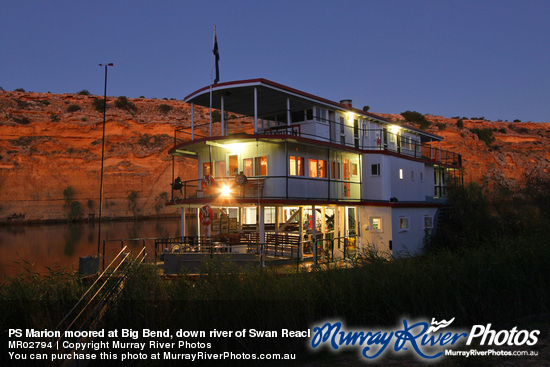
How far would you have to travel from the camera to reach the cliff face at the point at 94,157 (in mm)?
60156

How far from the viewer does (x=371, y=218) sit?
21688mm

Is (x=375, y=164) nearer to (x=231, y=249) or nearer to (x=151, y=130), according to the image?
(x=231, y=249)

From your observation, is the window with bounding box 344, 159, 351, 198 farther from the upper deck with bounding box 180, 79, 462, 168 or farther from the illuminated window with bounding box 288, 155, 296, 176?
the illuminated window with bounding box 288, 155, 296, 176

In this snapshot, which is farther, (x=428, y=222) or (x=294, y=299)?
(x=428, y=222)

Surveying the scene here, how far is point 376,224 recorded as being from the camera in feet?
70.8

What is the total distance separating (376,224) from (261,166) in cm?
688

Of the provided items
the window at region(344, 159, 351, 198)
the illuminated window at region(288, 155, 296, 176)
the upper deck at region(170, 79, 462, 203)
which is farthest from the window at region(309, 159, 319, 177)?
the window at region(344, 159, 351, 198)

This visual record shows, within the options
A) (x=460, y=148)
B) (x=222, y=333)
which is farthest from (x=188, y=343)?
(x=460, y=148)

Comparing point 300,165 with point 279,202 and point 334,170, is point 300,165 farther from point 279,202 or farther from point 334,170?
point 279,202

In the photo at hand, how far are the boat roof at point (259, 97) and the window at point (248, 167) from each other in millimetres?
3082

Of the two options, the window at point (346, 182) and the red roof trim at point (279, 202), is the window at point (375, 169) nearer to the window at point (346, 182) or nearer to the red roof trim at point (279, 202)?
the window at point (346, 182)

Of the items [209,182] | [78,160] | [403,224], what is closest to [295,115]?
[209,182]

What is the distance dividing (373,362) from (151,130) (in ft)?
226

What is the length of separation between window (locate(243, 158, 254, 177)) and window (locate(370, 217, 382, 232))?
22.6 ft
